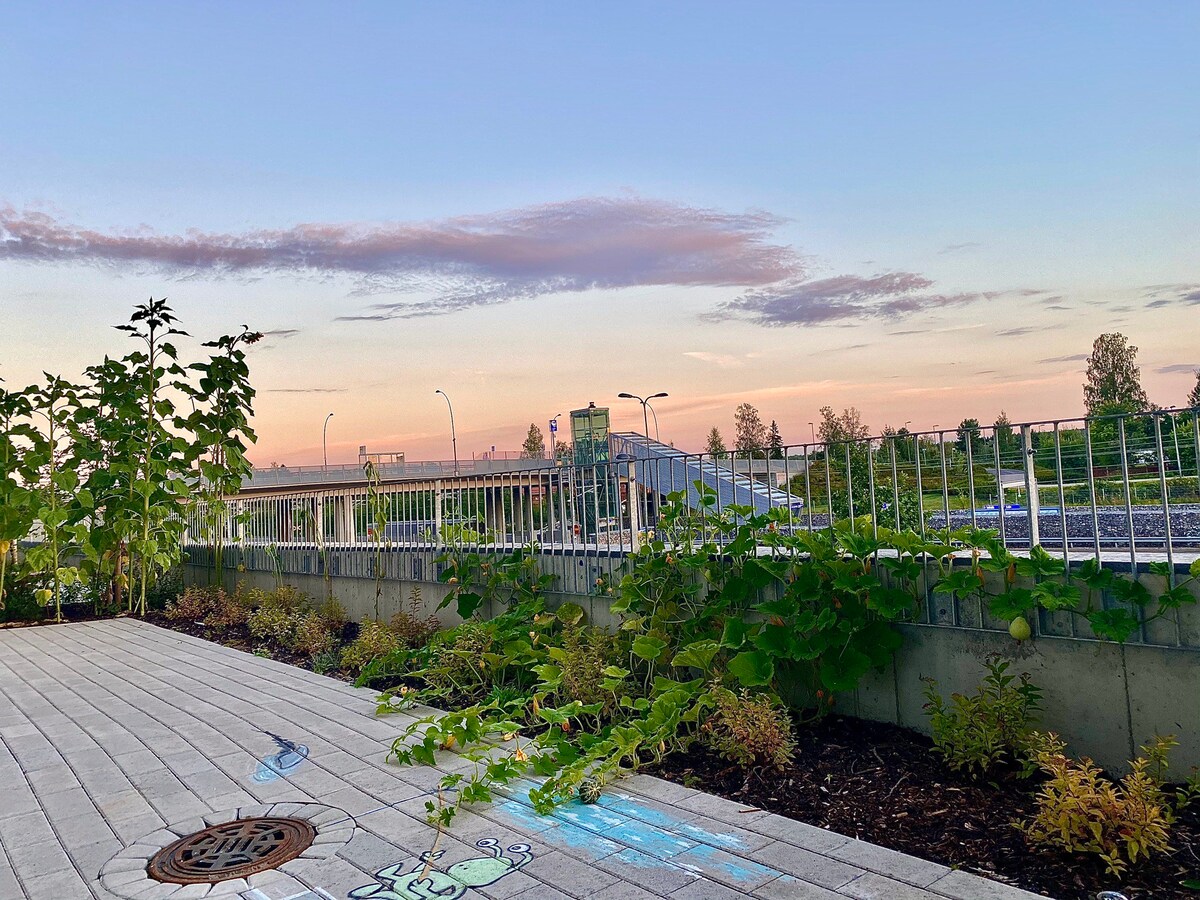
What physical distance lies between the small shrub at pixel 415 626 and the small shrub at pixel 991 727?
15.3 ft

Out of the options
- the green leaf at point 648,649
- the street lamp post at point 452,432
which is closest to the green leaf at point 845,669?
the green leaf at point 648,649

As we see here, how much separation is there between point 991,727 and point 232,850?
11.0 ft

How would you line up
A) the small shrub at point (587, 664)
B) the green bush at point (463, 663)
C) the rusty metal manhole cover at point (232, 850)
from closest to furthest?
the rusty metal manhole cover at point (232, 850)
the small shrub at point (587, 664)
the green bush at point (463, 663)

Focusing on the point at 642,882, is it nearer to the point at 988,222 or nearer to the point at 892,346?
the point at 988,222

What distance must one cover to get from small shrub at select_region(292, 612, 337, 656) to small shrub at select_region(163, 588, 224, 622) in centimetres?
317

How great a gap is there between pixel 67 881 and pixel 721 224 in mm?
10853

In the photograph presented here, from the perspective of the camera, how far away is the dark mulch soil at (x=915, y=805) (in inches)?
Result: 112

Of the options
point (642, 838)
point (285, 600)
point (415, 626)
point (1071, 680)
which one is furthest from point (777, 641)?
point (285, 600)

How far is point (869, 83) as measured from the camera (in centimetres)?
888

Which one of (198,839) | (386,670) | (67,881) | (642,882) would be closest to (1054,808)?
(642,882)

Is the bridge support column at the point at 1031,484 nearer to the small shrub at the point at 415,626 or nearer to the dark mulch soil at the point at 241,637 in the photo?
the small shrub at the point at 415,626

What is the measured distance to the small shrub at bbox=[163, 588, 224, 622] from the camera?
1089 centimetres

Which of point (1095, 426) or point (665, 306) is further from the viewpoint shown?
point (665, 306)

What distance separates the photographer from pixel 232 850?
3350 millimetres
